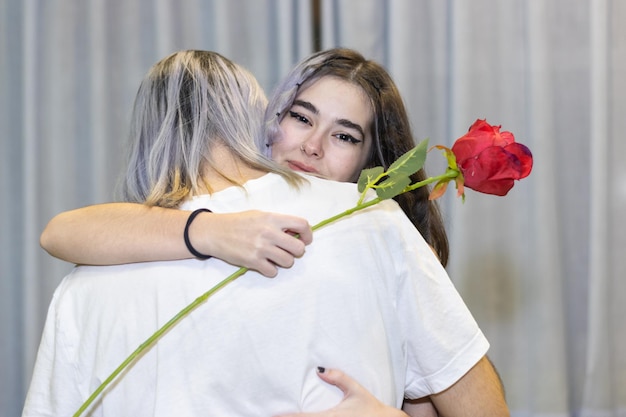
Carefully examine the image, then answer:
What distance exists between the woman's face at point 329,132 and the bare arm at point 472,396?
0.59 m

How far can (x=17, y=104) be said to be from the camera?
2.97 m

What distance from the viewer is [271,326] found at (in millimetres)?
1052

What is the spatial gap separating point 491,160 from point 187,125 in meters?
0.46

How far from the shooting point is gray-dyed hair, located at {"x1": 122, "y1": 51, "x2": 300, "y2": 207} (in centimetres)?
117

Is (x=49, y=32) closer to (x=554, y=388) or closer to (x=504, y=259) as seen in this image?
(x=504, y=259)

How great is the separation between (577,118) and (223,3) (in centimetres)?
135

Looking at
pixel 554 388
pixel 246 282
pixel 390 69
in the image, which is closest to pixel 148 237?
pixel 246 282

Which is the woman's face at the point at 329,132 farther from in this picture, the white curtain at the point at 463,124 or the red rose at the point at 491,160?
the white curtain at the point at 463,124

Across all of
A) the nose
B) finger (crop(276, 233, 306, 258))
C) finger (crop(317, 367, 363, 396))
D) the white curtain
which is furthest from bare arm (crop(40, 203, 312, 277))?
the white curtain

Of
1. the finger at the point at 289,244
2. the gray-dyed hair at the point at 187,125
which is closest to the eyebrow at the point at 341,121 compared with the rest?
the gray-dyed hair at the point at 187,125

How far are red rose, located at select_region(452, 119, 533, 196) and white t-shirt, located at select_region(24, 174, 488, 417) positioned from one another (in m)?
0.13

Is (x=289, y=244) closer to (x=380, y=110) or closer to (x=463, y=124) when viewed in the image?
(x=380, y=110)

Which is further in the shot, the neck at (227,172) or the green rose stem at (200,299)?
the neck at (227,172)

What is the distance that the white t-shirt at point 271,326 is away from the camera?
3.45 feet
